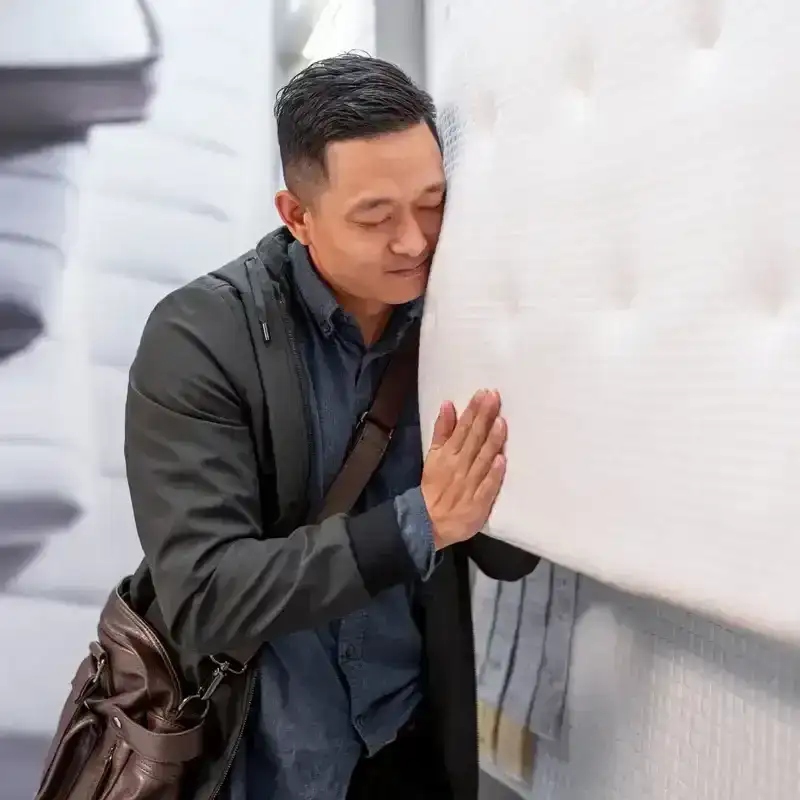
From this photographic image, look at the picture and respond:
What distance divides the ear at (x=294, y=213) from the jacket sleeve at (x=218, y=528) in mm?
155

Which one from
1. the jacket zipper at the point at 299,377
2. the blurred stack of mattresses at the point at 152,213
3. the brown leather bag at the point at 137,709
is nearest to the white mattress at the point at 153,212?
the blurred stack of mattresses at the point at 152,213

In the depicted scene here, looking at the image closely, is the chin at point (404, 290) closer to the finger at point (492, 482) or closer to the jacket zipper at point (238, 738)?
the finger at point (492, 482)

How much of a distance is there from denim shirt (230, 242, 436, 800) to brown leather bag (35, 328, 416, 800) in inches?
1.2

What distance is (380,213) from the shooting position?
773 mm

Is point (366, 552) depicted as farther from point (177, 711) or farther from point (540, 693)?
point (540, 693)

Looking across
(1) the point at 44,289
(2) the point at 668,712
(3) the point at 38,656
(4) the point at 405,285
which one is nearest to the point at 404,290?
(4) the point at 405,285

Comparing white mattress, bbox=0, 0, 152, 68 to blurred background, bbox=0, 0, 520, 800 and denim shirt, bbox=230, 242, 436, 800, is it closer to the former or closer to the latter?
blurred background, bbox=0, 0, 520, 800

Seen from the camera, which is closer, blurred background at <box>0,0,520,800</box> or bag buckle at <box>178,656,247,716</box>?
bag buckle at <box>178,656,247,716</box>

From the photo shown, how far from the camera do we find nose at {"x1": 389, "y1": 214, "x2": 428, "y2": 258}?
0.79 m

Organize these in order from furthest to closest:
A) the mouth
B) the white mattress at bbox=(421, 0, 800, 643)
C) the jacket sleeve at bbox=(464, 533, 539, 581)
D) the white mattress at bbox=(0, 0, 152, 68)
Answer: the white mattress at bbox=(0, 0, 152, 68) < the jacket sleeve at bbox=(464, 533, 539, 581) < the mouth < the white mattress at bbox=(421, 0, 800, 643)

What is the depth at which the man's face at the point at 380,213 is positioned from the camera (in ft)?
2.51

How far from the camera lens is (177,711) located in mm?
781

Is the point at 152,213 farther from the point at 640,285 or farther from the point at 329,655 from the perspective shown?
A: the point at 640,285

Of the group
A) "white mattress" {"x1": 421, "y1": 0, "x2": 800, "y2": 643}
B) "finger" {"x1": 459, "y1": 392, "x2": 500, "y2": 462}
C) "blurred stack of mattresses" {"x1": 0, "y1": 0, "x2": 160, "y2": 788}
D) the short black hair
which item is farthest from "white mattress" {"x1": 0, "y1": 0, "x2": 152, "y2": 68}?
"finger" {"x1": 459, "y1": 392, "x2": 500, "y2": 462}
